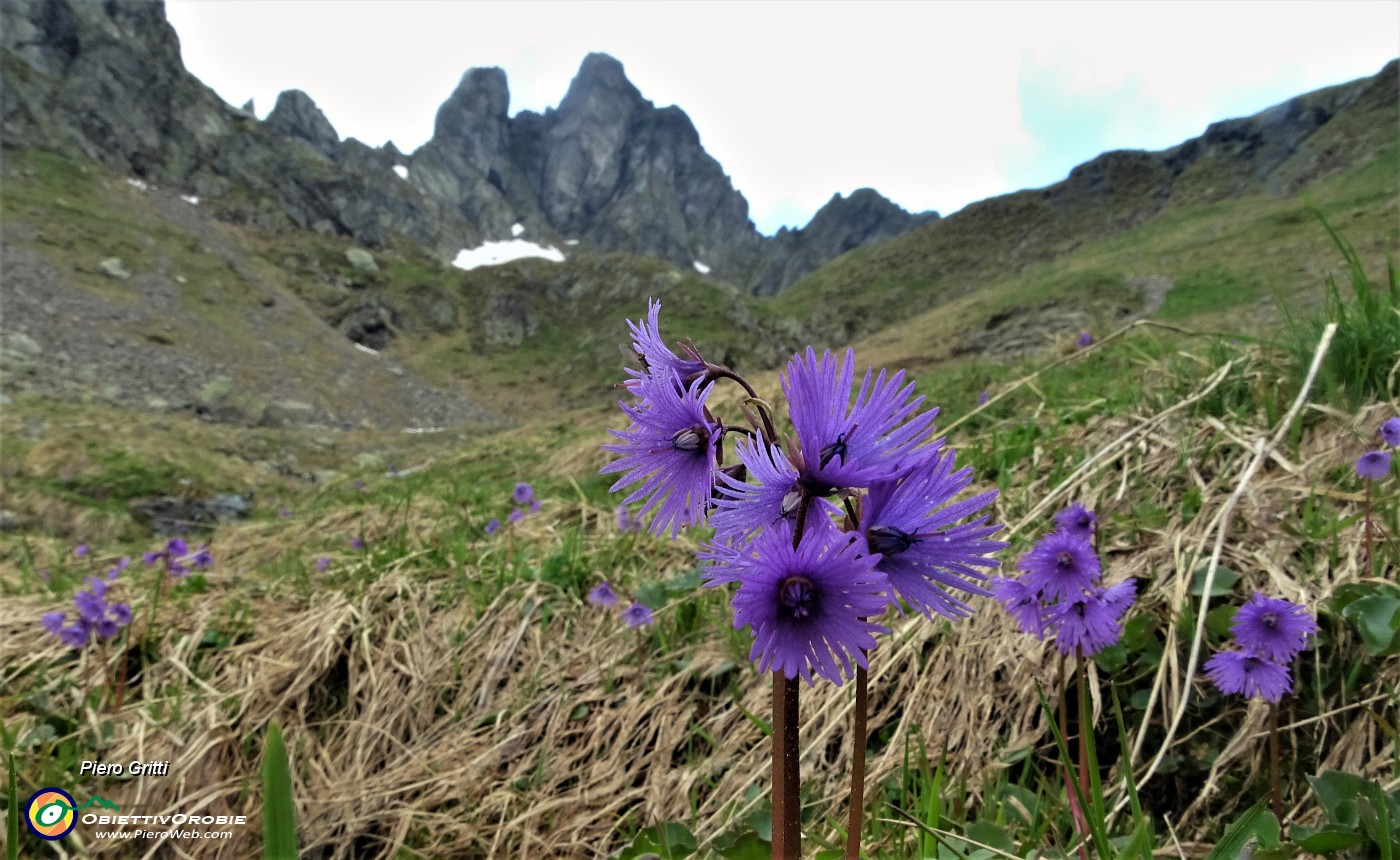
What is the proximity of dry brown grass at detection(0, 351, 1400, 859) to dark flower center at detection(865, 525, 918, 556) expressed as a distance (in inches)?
34.9

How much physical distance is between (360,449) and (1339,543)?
66.5 ft

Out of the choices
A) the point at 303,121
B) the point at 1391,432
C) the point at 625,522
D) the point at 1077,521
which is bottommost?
the point at 625,522

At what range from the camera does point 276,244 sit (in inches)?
2201

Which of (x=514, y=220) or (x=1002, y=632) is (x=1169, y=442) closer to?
(x=1002, y=632)

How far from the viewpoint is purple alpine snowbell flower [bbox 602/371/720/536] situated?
91 centimetres

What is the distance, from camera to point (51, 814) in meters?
2.03

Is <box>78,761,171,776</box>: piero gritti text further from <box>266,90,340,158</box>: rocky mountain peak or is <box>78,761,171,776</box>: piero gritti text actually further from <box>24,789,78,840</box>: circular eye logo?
<box>266,90,340,158</box>: rocky mountain peak

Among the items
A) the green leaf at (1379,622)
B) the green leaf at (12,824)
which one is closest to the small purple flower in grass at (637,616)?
the green leaf at (12,824)

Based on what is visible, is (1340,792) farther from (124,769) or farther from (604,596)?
(124,769)

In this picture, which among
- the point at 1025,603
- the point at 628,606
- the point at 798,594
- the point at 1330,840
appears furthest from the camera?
the point at 628,606

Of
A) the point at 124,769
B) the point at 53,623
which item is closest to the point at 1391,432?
the point at 124,769

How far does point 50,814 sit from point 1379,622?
3353 millimetres

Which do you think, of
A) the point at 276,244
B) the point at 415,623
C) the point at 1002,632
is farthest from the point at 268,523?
the point at 276,244

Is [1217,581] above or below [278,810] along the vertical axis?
below
